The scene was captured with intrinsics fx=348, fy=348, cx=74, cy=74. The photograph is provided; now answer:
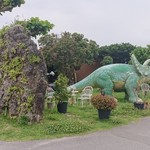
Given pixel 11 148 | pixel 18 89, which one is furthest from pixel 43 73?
pixel 11 148

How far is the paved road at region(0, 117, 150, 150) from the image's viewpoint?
763 cm

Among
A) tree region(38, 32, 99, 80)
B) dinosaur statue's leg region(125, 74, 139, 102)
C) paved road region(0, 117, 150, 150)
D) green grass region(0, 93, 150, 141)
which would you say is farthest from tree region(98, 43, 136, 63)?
paved road region(0, 117, 150, 150)

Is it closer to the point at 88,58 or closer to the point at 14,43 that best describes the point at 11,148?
the point at 14,43

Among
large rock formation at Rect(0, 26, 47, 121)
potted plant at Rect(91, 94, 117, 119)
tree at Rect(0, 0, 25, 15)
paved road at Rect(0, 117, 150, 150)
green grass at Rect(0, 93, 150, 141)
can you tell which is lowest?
paved road at Rect(0, 117, 150, 150)

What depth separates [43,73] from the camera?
10383 millimetres

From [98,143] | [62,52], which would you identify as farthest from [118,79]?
[62,52]

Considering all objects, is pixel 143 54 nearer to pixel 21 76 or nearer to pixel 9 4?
pixel 9 4

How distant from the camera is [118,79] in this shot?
1587cm

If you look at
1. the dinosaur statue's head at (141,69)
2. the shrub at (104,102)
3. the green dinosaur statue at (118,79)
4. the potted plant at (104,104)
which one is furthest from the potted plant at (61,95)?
the dinosaur statue's head at (141,69)

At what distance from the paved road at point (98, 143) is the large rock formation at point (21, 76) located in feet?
6.00

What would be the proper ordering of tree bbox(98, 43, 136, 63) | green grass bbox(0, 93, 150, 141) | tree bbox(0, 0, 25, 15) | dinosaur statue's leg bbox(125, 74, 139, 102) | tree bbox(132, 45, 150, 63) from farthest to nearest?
tree bbox(98, 43, 136, 63) → tree bbox(132, 45, 150, 63) → tree bbox(0, 0, 25, 15) → dinosaur statue's leg bbox(125, 74, 139, 102) → green grass bbox(0, 93, 150, 141)

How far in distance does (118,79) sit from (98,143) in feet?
26.5

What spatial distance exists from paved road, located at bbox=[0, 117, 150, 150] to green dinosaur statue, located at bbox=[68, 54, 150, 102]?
6.14 meters

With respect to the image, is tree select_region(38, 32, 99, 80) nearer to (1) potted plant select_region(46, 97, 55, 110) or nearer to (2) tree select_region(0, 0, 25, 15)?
(2) tree select_region(0, 0, 25, 15)
